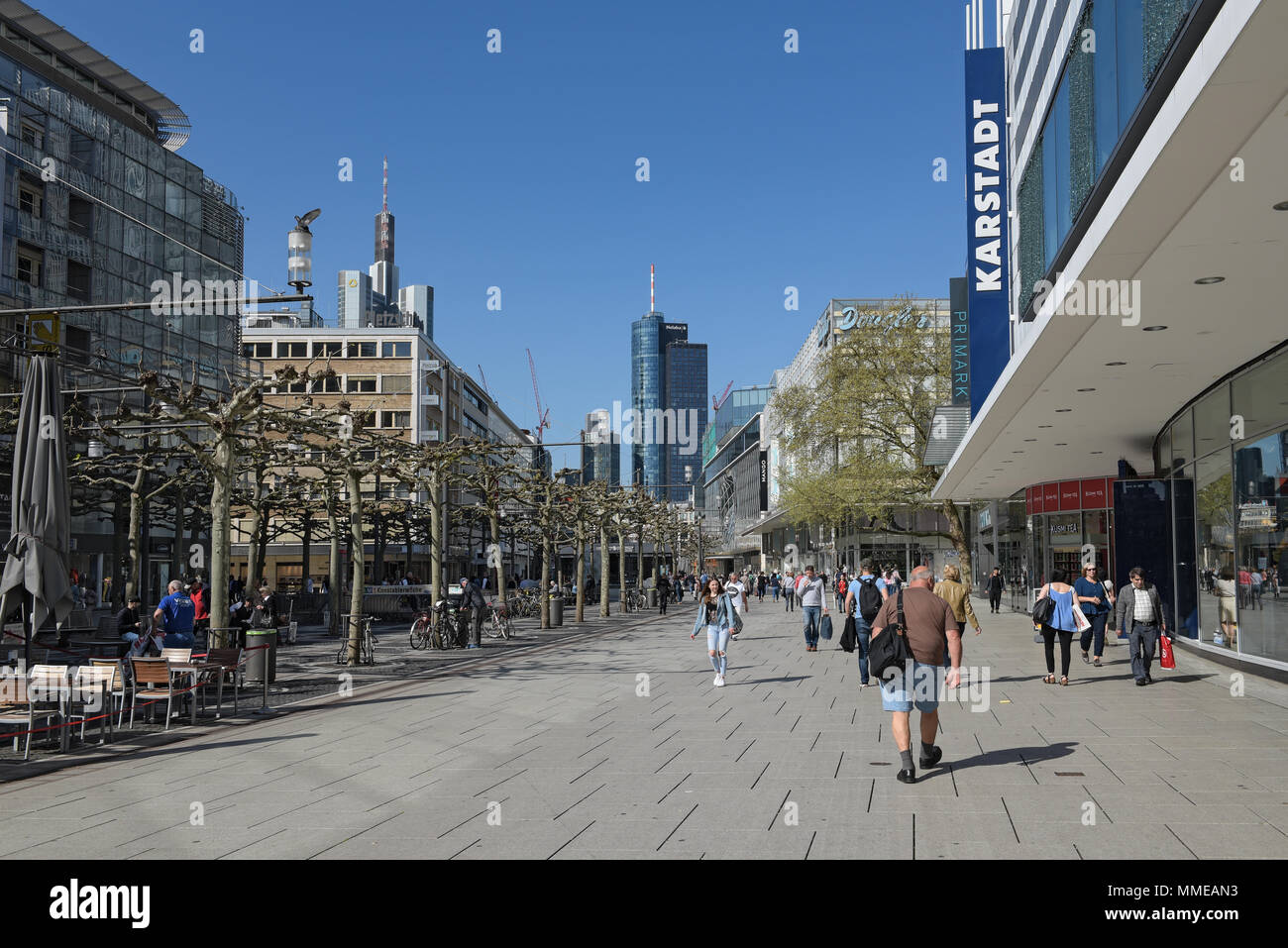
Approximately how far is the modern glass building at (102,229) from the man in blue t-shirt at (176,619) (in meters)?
19.7

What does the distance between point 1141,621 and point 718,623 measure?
6.12 metres

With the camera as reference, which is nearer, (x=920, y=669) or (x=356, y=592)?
(x=920, y=669)

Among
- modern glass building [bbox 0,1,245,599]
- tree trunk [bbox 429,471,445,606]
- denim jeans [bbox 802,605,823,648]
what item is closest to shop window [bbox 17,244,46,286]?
modern glass building [bbox 0,1,245,599]

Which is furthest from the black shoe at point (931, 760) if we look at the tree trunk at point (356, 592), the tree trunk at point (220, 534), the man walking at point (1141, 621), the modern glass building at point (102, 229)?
the modern glass building at point (102, 229)

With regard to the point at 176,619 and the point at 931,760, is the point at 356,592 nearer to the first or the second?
the point at 176,619

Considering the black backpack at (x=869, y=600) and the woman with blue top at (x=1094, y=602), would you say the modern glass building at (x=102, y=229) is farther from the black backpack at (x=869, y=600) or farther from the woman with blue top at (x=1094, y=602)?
the woman with blue top at (x=1094, y=602)

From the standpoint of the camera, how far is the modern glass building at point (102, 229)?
39.6m

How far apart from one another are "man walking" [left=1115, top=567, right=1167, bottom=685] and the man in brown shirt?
7.12 metres

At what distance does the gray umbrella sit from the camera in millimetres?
11273

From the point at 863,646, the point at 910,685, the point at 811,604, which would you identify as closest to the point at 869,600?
the point at 863,646

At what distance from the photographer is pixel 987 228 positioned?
29.9 m

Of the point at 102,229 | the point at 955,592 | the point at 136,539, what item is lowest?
the point at 955,592
